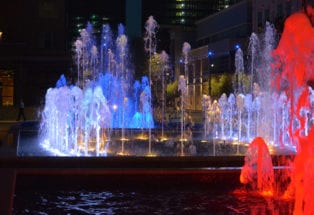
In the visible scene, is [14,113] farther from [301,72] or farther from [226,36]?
[226,36]

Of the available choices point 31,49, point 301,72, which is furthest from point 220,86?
point 301,72

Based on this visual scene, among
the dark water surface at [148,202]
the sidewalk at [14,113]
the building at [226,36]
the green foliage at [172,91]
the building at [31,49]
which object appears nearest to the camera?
the dark water surface at [148,202]

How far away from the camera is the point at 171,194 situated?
9.00 meters

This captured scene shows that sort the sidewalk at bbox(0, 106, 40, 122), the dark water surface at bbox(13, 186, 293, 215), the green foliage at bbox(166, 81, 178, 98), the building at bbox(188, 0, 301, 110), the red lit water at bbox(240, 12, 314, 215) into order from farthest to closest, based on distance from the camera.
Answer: the green foliage at bbox(166, 81, 178, 98) → the building at bbox(188, 0, 301, 110) → the sidewalk at bbox(0, 106, 40, 122) → the dark water surface at bbox(13, 186, 293, 215) → the red lit water at bbox(240, 12, 314, 215)

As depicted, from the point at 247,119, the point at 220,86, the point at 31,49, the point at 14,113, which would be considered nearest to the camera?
the point at 247,119

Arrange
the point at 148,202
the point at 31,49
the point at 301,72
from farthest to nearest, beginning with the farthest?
1. the point at 31,49
2. the point at 148,202
3. the point at 301,72

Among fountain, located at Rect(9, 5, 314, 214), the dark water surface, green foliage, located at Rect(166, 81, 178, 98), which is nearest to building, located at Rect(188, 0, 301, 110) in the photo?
green foliage, located at Rect(166, 81, 178, 98)

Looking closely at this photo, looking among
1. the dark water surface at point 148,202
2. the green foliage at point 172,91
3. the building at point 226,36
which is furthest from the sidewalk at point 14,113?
the green foliage at point 172,91

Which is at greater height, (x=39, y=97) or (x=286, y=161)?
(x=39, y=97)

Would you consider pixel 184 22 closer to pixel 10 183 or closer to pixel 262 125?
pixel 262 125

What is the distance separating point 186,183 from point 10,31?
3856 cm

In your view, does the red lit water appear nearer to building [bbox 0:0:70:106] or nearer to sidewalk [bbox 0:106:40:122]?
sidewalk [bbox 0:106:40:122]

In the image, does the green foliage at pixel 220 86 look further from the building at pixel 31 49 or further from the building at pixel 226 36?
the building at pixel 31 49

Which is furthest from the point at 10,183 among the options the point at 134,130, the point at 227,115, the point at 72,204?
the point at 227,115
